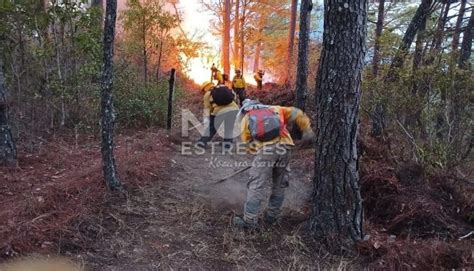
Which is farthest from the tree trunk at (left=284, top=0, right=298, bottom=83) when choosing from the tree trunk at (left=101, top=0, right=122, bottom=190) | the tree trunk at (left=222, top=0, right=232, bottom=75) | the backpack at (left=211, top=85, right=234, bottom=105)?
the tree trunk at (left=101, top=0, right=122, bottom=190)

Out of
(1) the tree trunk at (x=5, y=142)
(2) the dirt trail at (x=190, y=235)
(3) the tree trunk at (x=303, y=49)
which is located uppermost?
(3) the tree trunk at (x=303, y=49)

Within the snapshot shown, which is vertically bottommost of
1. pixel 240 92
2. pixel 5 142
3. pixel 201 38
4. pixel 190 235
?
pixel 190 235

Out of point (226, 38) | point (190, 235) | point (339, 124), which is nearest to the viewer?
point (339, 124)

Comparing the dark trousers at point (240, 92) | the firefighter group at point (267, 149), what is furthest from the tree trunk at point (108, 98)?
the dark trousers at point (240, 92)

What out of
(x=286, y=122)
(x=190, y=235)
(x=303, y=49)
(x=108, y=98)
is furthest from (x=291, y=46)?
(x=190, y=235)

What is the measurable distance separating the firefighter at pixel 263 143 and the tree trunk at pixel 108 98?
Answer: 1617mm

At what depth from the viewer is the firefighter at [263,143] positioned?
4355 mm

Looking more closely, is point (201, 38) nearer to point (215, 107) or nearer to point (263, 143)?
point (215, 107)

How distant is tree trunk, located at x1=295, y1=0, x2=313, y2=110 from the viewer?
28.3 feet

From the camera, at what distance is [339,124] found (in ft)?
12.5

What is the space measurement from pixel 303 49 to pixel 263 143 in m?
5.06

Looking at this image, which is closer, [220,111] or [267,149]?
[267,149]

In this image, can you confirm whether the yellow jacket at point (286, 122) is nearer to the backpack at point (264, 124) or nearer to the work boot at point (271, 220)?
the backpack at point (264, 124)

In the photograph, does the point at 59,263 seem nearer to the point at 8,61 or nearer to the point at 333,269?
the point at 333,269
